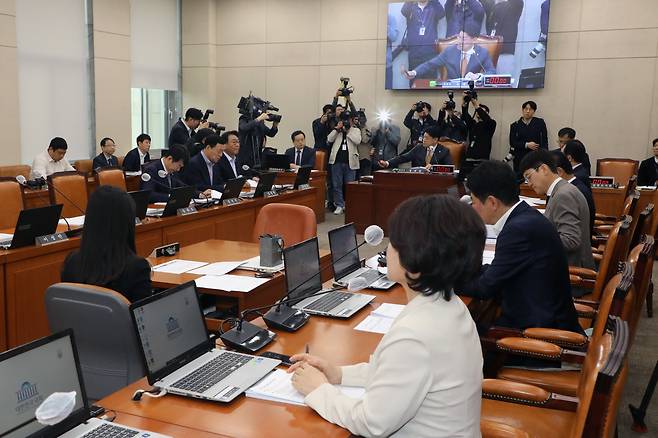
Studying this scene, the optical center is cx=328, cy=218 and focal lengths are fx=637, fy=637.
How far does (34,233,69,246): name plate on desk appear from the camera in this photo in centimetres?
357

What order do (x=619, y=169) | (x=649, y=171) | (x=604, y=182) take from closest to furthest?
(x=604, y=182)
(x=649, y=171)
(x=619, y=169)

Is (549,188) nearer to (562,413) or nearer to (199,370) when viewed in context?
(562,413)

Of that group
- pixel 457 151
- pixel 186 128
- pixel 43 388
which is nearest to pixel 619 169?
pixel 457 151

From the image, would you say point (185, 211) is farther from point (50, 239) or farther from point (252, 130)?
point (252, 130)

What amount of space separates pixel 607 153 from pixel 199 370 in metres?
8.47

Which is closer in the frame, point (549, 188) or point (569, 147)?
point (549, 188)

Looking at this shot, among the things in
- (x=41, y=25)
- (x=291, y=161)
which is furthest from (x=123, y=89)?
(x=291, y=161)

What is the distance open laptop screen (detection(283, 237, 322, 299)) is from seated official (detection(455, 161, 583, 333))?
0.66 metres

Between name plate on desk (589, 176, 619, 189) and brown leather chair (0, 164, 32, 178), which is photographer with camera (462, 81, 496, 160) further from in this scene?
brown leather chair (0, 164, 32, 178)

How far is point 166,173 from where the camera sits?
17.0 feet

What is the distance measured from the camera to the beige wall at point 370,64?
345 inches

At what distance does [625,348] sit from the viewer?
4.96ft

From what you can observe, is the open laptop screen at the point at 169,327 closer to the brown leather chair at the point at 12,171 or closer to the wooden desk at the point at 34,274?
the wooden desk at the point at 34,274

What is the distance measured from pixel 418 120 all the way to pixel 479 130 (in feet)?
3.12
